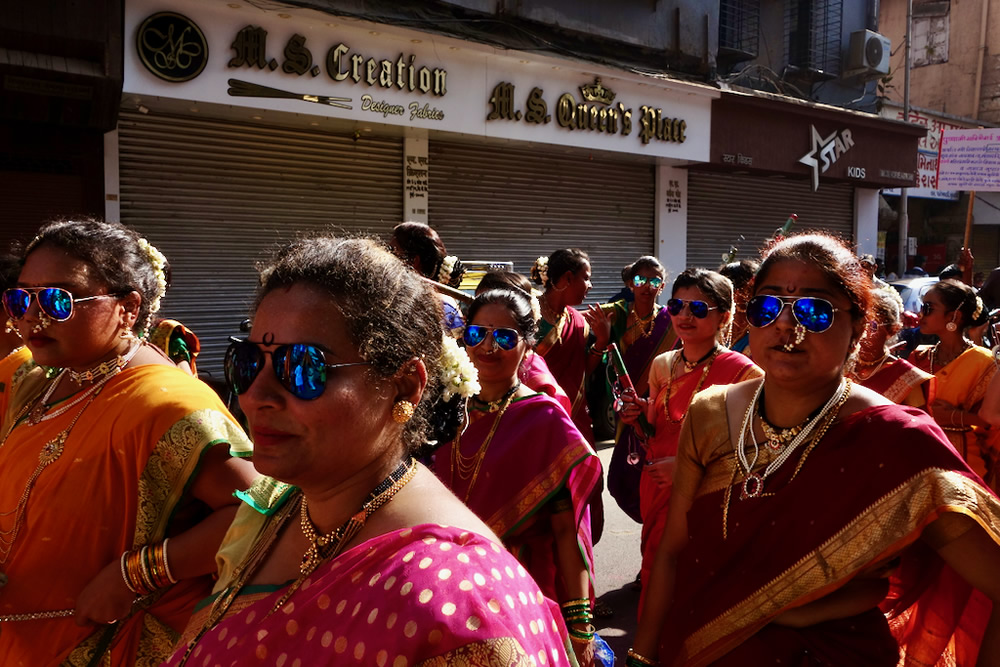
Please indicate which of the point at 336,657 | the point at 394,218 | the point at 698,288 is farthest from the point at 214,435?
the point at 394,218

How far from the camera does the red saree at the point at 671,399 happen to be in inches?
148

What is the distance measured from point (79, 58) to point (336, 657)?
756 centimetres

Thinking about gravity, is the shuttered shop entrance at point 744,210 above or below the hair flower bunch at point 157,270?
above

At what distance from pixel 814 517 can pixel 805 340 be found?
18.6 inches

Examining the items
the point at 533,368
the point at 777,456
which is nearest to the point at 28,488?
the point at 533,368

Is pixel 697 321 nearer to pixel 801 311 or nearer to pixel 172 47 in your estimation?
pixel 801 311

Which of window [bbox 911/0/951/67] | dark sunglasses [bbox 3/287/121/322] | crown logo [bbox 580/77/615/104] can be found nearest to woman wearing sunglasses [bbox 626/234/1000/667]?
dark sunglasses [bbox 3/287/121/322]

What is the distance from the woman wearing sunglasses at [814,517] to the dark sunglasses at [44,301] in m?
1.88

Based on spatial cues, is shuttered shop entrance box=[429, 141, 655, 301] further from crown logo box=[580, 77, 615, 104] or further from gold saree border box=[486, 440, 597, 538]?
gold saree border box=[486, 440, 597, 538]

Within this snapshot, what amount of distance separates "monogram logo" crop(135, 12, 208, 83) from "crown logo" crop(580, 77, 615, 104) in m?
5.13

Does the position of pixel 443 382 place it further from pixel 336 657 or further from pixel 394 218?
pixel 394 218

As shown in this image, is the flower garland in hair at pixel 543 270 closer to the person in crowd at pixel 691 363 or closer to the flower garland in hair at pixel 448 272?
the flower garland in hair at pixel 448 272

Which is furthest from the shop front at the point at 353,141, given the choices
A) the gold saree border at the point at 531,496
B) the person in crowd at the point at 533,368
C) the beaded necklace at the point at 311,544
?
the beaded necklace at the point at 311,544

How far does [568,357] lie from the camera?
597cm
